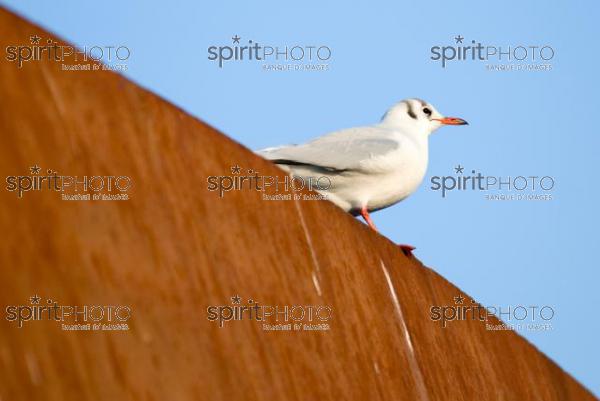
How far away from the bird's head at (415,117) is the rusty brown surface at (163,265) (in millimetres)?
5314

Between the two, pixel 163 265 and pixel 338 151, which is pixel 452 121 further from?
pixel 163 265

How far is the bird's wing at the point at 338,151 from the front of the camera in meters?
8.59

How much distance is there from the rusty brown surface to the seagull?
3.02m

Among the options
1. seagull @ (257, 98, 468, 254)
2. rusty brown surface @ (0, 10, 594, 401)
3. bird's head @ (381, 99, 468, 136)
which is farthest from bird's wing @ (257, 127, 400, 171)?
rusty brown surface @ (0, 10, 594, 401)

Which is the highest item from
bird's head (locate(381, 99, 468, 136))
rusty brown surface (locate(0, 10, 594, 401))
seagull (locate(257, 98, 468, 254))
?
bird's head (locate(381, 99, 468, 136))

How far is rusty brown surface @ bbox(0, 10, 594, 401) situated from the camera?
3277 millimetres

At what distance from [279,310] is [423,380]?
142 centimetres

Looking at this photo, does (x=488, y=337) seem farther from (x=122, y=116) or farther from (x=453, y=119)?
(x=453, y=119)

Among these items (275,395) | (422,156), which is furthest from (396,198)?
(275,395)

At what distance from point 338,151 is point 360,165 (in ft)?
0.65

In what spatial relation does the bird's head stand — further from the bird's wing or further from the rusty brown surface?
the rusty brown surface

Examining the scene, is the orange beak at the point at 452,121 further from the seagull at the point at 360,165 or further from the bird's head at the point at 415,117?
the seagull at the point at 360,165

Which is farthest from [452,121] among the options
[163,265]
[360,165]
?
[163,265]

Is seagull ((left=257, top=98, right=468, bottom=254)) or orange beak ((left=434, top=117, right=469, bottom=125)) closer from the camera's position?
seagull ((left=257, top=98, right=468, bottom=254))
